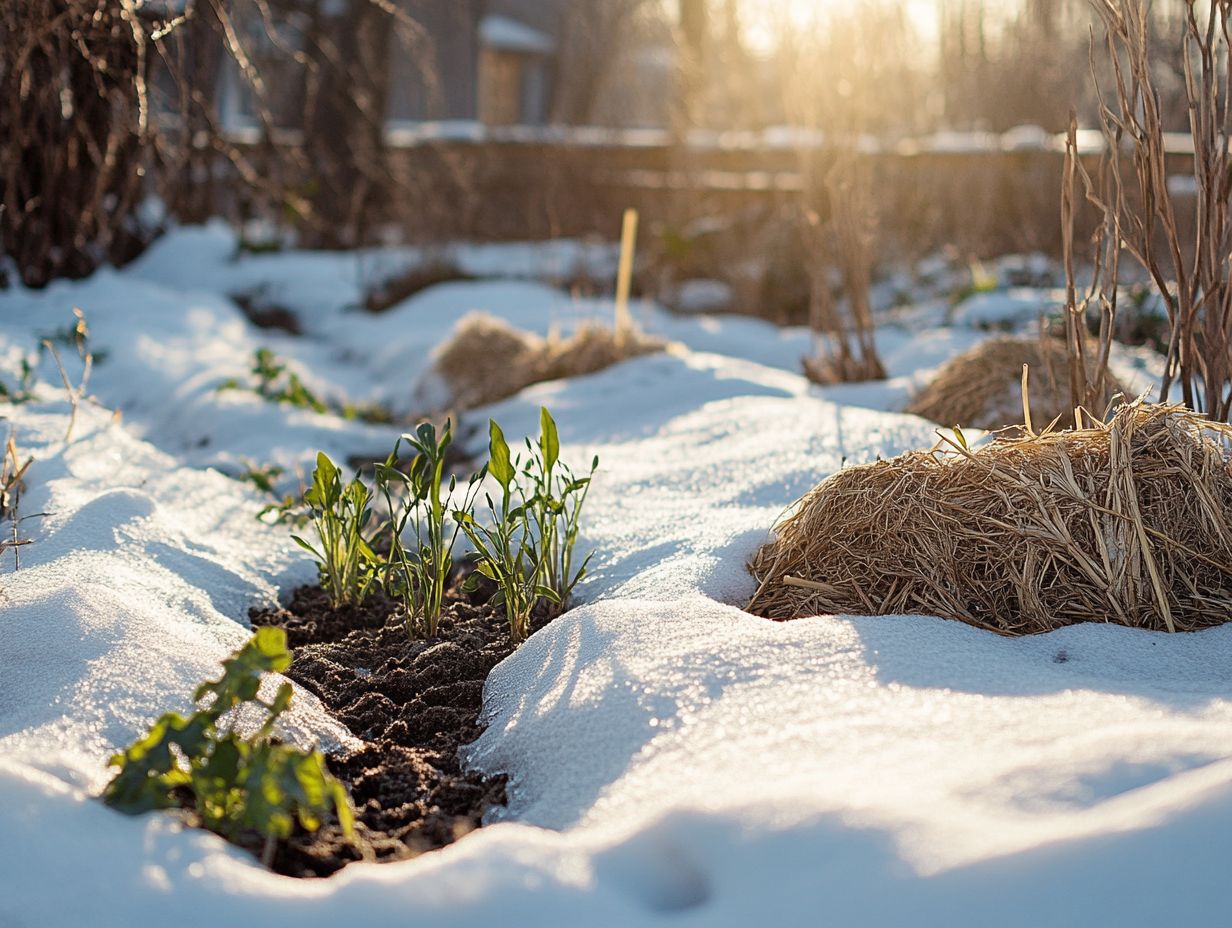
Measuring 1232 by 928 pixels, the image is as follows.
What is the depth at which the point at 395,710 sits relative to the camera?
→ 190 cm

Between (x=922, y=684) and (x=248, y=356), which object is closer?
(x=922, y=684)

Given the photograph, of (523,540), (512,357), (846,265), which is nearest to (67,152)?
(512,357)

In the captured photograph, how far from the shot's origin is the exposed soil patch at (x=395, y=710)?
1470 millimetres

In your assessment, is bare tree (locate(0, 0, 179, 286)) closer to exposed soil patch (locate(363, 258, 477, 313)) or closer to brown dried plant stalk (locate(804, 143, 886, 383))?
exposed soil patch (locate(363, 258, 477, 313))

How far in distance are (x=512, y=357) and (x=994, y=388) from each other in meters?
2.44

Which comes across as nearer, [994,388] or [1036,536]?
[1036,536]

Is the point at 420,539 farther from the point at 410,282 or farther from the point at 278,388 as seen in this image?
the point at 410,282

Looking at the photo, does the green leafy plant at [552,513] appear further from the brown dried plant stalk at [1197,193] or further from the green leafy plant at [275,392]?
the green leafy plant at [275,392]

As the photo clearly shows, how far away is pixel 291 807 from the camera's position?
1.44 m

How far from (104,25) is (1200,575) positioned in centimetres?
453

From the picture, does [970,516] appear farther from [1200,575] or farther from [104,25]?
[104,25]

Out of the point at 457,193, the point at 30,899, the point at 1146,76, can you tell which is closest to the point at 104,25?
the point at 1146,76

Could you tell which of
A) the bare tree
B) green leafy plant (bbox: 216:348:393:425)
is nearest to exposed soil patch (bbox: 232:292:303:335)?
the bare tree

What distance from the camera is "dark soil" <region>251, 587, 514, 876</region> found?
1465 mm
